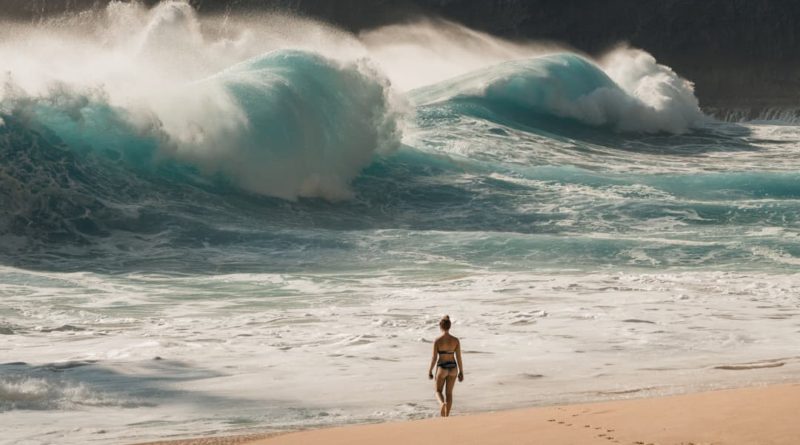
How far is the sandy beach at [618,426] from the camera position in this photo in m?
6.13

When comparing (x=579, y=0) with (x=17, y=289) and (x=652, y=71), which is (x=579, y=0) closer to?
(x=652, y=71)

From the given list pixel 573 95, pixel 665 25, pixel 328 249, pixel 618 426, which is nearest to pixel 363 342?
pixel 618 426

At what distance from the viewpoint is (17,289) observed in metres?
12.5

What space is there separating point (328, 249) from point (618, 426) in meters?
9.50

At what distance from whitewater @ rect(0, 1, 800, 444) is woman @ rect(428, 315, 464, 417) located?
0.37 m

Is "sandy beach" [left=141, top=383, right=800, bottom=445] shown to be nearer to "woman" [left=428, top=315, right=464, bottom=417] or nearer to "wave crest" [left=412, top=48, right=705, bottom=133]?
"woman" [left=428, top=315, right=464, bottom=417]

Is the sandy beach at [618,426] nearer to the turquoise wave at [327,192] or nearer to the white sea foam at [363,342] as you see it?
the white sea foam at [363,342]

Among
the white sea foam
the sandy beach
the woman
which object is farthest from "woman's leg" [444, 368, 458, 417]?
the sandy beach

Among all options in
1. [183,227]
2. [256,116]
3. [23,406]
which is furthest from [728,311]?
[256,116]

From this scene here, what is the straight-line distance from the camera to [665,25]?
7062 cm

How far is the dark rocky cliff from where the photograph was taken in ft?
220

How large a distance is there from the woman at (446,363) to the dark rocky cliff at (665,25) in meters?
57.8

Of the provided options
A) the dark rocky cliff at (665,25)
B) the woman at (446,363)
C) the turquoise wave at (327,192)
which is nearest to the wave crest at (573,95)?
the turquoise wave at (327,192)

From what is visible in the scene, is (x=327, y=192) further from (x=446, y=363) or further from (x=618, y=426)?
(x=618, y=426)
